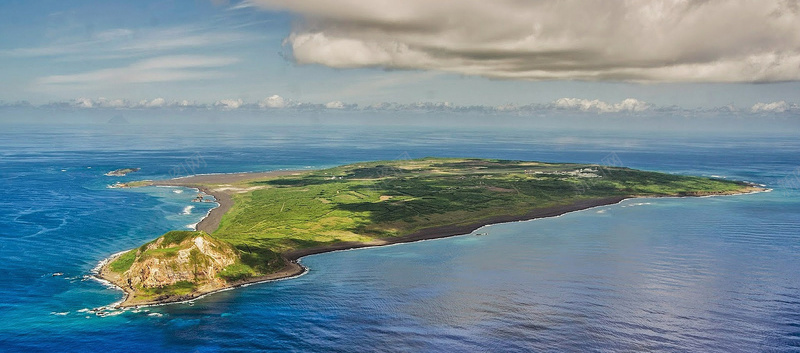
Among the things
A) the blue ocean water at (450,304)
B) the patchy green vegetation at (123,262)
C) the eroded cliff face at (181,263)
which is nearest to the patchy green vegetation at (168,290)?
the eroded cliff face at (181,263)

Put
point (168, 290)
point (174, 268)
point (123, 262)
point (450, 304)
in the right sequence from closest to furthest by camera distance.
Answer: point (450, 304) → point (168, 290) → point (174, 268) → point (123, 262)

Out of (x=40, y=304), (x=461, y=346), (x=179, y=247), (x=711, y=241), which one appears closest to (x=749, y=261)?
(x=711, y=241)

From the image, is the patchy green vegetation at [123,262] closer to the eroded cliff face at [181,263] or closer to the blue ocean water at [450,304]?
the blue ocean water at [450,304]

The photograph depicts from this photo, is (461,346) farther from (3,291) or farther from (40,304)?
(3,291)

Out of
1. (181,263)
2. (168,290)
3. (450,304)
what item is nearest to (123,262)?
(181,263)

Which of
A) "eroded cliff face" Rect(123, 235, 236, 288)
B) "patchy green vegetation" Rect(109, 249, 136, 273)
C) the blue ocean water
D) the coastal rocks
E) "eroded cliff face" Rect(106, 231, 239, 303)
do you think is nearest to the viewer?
the blue ocean water

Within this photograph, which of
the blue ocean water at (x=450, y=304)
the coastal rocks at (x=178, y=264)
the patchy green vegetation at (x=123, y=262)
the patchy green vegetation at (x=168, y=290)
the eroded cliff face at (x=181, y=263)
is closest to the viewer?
the blue ocean water at (x=450, y=304)

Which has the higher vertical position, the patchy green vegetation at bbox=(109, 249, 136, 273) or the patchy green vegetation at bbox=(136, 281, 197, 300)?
the patchy green vegetation at bbox=(109, 249, 136, 273)

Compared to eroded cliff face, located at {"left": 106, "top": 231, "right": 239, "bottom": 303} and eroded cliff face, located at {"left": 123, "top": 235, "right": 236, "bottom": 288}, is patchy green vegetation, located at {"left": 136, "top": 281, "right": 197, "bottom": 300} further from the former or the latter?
eroded cliff face, located at {"left": 123, "top": 235, "right": 236, "bottom": 288}

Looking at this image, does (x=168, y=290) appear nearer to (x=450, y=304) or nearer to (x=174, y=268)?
(x=174, y=268)

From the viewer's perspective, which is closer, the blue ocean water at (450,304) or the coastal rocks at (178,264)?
the blue ocean water at (450,304)

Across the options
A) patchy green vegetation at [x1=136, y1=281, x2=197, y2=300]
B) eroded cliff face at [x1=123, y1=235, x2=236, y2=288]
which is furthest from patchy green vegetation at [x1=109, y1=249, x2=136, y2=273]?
patchy green vegetation at [x1=136, y1=281, x2=197, y2=300]

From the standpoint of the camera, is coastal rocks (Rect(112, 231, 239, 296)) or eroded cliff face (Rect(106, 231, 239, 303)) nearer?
eroded cliff face (Rect(106, 231, 239, 303))

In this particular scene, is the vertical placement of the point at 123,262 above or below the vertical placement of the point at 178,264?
below
